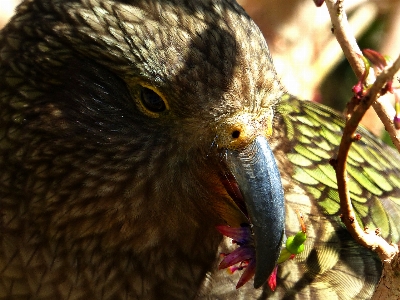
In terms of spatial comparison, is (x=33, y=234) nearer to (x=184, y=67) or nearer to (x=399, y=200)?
(x=184, y=67)

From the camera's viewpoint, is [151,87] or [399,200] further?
[399,200]

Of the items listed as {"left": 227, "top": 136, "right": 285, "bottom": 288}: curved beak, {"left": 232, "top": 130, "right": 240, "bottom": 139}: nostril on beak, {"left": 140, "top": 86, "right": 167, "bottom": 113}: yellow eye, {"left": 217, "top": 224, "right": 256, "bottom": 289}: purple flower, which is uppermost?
{"left": 140, "top": 86, "right": 167, "bottom": 113}: yellow eye

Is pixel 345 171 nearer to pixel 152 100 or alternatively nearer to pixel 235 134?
pixel 235 134

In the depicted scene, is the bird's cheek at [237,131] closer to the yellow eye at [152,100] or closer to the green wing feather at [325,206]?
the yellow eye at [152,100]

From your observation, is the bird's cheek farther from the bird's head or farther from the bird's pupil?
the bird's pupil

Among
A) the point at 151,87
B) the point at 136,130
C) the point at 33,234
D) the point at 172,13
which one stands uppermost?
the point at 172,13

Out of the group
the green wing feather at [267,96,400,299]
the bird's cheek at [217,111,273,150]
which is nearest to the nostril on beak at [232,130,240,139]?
the bird's cheek at [217,111,273,150]

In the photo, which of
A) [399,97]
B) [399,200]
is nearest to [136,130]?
[399,97]
